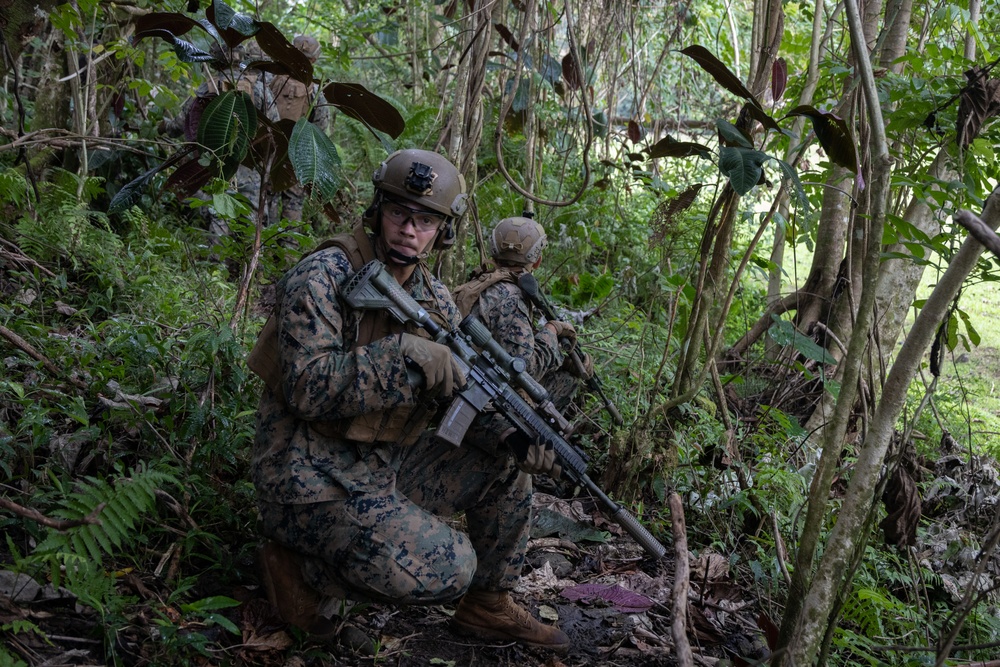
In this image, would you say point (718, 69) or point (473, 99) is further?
point (473, 99)

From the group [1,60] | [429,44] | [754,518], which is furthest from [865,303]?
[429,44]

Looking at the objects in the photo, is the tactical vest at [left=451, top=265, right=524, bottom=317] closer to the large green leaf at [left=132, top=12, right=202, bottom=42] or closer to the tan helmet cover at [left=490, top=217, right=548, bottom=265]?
the tan helmet cover at [left=490, top=217, right=548, bottom=265]

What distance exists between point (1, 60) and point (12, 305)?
1.17 meters

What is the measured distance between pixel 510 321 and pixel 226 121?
1.61 meters

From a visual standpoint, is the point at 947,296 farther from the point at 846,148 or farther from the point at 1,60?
the point at 1,60

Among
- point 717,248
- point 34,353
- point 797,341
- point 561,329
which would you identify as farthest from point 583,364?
point 34,353

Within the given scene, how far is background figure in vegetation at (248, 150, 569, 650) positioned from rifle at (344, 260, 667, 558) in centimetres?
7

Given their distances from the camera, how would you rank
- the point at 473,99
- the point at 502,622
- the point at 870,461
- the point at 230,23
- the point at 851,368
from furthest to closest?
the point at 473,99, the point at 502,622, the point at 230,23, the point at 851,368, the point at 870,461

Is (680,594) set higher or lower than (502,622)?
higher

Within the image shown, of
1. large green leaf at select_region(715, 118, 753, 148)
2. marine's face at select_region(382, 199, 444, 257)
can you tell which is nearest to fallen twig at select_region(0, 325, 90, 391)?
marine's face at select_region(382, 199, 444, 257)

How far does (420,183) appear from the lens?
2.81m

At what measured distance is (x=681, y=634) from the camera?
255cm

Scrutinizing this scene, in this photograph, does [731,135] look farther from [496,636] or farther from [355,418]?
[496,636]

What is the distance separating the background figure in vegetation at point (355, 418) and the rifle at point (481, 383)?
7cm
